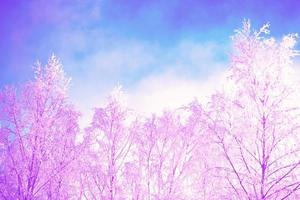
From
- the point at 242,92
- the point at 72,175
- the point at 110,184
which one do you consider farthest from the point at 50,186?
the point at 242,92

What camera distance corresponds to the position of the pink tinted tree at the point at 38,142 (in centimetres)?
1105

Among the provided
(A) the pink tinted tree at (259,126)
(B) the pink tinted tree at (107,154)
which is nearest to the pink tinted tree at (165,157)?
(B) the pink tinted tree at (107,154)

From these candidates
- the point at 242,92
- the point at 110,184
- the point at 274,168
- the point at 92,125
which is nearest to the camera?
the point at 274,168

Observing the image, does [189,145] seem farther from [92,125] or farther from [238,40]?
[238,40]

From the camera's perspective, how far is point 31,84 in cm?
1242

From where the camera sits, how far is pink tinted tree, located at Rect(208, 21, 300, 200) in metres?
9.19

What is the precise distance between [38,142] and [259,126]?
685 centimetres

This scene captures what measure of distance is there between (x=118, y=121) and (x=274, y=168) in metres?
7.75

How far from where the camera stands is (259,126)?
31.9 ft

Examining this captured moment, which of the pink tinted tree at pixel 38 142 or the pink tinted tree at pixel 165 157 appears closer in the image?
the pink tinted tree at pixel 38 142

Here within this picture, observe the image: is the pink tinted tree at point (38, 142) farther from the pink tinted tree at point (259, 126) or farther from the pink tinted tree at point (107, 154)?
the pink tinted tree at point (259, 126)

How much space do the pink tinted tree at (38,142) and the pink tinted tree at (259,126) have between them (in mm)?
5324

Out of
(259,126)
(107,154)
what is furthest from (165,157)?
(259,126)

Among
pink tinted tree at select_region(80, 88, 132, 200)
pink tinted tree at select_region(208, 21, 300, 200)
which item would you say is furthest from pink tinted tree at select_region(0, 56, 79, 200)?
pink tinted tree at select_region(208, 21, 300, 200)
